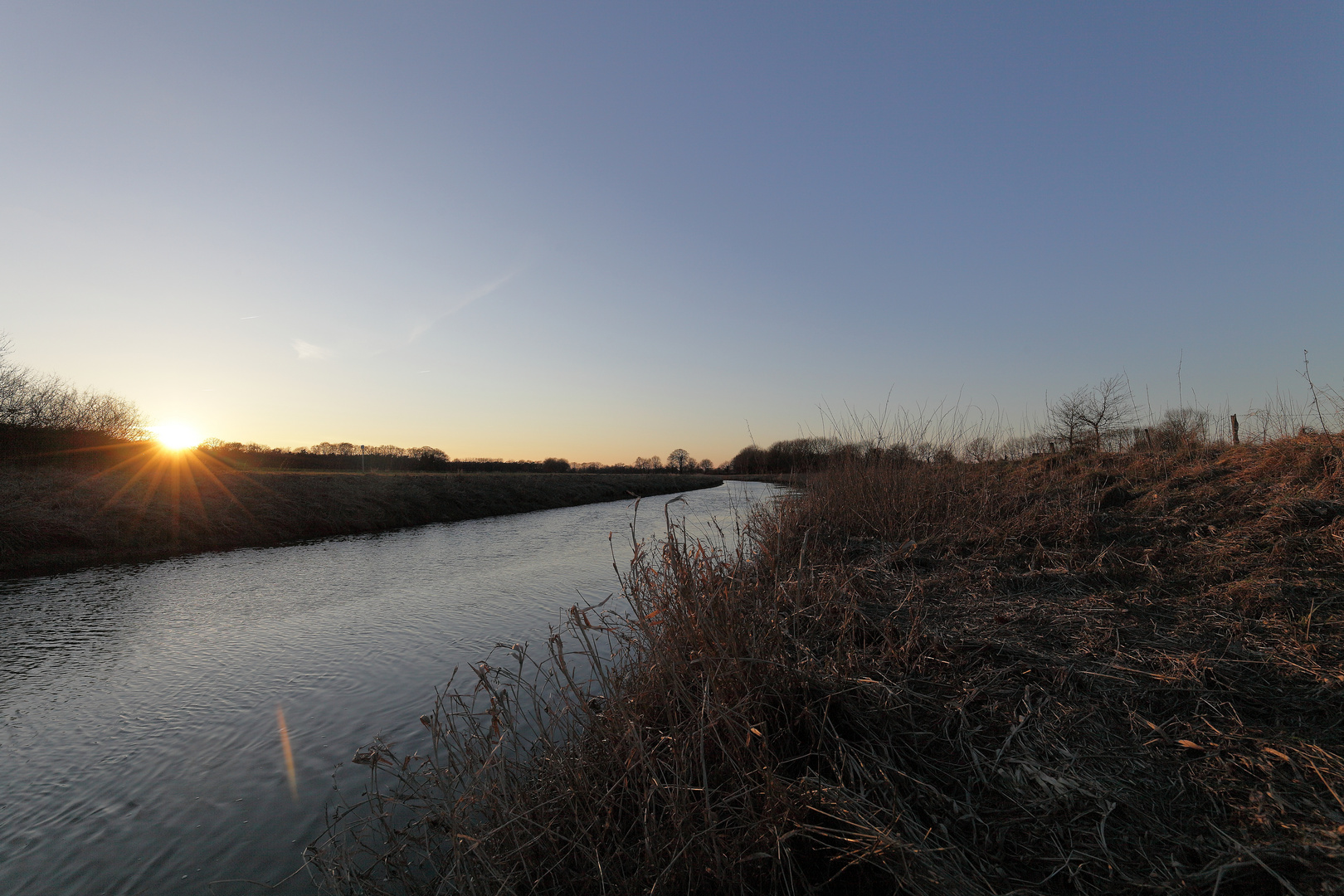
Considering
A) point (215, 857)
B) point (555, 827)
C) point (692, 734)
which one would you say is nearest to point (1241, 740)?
point (692, 734)

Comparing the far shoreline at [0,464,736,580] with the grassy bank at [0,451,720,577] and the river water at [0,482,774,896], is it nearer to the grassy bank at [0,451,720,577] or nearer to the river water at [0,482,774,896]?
the grassy bank at [0,451,720,577]

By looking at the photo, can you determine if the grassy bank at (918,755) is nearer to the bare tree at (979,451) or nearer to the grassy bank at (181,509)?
the bare tree at (979,451)

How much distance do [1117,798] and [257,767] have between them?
5.16m

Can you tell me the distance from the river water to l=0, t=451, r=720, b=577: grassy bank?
2.21 metres

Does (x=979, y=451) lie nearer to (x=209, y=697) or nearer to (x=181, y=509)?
(x=209, y=697)

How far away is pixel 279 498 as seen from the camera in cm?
1894

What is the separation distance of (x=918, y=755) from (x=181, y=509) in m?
19.8

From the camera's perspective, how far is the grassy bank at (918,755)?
2.00m

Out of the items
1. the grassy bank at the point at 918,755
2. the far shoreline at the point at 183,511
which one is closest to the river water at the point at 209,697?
the grassy bank at the point at 918,755

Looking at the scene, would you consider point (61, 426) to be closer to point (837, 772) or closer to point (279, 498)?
point (279, 498)

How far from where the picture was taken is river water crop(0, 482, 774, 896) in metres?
3.15

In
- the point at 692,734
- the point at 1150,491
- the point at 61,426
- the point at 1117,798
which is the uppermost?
the point at 61,426

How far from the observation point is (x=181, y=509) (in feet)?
50.8

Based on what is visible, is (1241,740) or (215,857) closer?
(1241,740)
